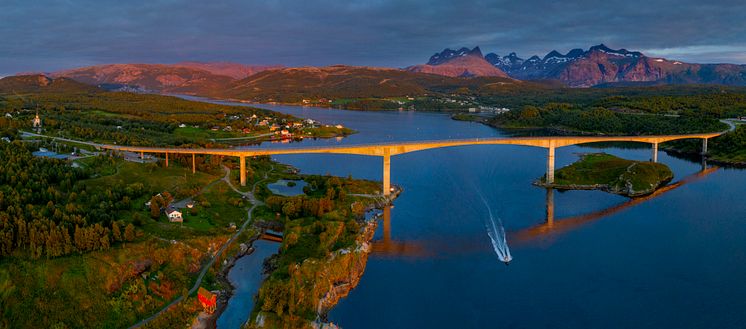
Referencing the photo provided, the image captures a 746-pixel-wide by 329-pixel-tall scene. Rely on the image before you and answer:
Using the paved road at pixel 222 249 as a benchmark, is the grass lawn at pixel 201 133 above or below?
above

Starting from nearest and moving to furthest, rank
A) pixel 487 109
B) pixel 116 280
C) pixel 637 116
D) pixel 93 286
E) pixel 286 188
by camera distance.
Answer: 1. pixel 93 286
2. pixel 116 280
3. pixel 286 188
4. pixel 637 116
5. pixel 487 109

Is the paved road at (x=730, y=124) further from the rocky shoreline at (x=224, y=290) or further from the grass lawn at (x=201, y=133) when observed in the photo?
the rocky shoreline at (x=224, y=290)

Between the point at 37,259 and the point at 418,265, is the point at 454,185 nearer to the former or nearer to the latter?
the point at 418,265

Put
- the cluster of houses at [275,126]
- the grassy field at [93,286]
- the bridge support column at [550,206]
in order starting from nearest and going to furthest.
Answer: the grassy field at [93,286], the bridge support column at [550,206], the cluster of houses at [275,126]

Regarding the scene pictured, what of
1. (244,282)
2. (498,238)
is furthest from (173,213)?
(498,238)

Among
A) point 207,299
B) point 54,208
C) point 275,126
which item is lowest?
point 207,299

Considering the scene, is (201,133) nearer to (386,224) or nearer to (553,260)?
(386,224)

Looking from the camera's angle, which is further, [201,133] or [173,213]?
[201,133]

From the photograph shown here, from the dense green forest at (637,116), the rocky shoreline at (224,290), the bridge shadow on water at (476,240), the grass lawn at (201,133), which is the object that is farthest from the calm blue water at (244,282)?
the dense green forest at (637,116)
